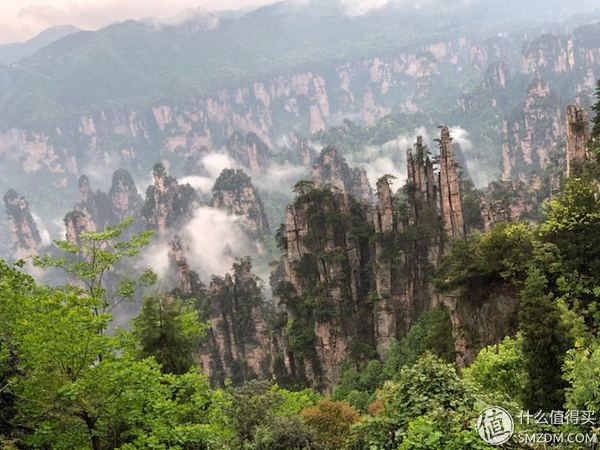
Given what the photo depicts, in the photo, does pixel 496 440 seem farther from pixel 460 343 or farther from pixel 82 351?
pixel 460 343

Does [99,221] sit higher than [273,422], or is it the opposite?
[273,422]

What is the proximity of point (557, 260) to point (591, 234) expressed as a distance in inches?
72.1

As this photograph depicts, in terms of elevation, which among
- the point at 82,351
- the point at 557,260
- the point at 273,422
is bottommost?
the point at 273,422

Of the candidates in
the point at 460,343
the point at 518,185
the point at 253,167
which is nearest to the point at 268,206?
the point at 253,167

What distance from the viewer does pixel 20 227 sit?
157625 millimetres

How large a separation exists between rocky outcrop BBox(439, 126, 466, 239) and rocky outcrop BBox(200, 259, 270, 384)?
29.7m

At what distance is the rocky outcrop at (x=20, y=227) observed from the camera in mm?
156375

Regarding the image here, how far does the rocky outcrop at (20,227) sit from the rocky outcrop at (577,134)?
480ft

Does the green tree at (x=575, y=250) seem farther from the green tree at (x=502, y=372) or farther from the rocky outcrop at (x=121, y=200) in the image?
the rocky outcrop at (x=121, y=200)

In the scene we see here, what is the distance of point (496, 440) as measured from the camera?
11547mm

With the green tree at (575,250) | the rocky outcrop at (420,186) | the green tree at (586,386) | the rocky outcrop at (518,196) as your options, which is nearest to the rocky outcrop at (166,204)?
the rocky outcrop at (518,196)

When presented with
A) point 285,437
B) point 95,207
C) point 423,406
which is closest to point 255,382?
point 285,437

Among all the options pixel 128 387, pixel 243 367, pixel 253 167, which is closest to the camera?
pixel 128 387

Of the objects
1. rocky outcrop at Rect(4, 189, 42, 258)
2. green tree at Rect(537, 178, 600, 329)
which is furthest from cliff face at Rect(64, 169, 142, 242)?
green tree at Rect(537, 178, 600, 329)
